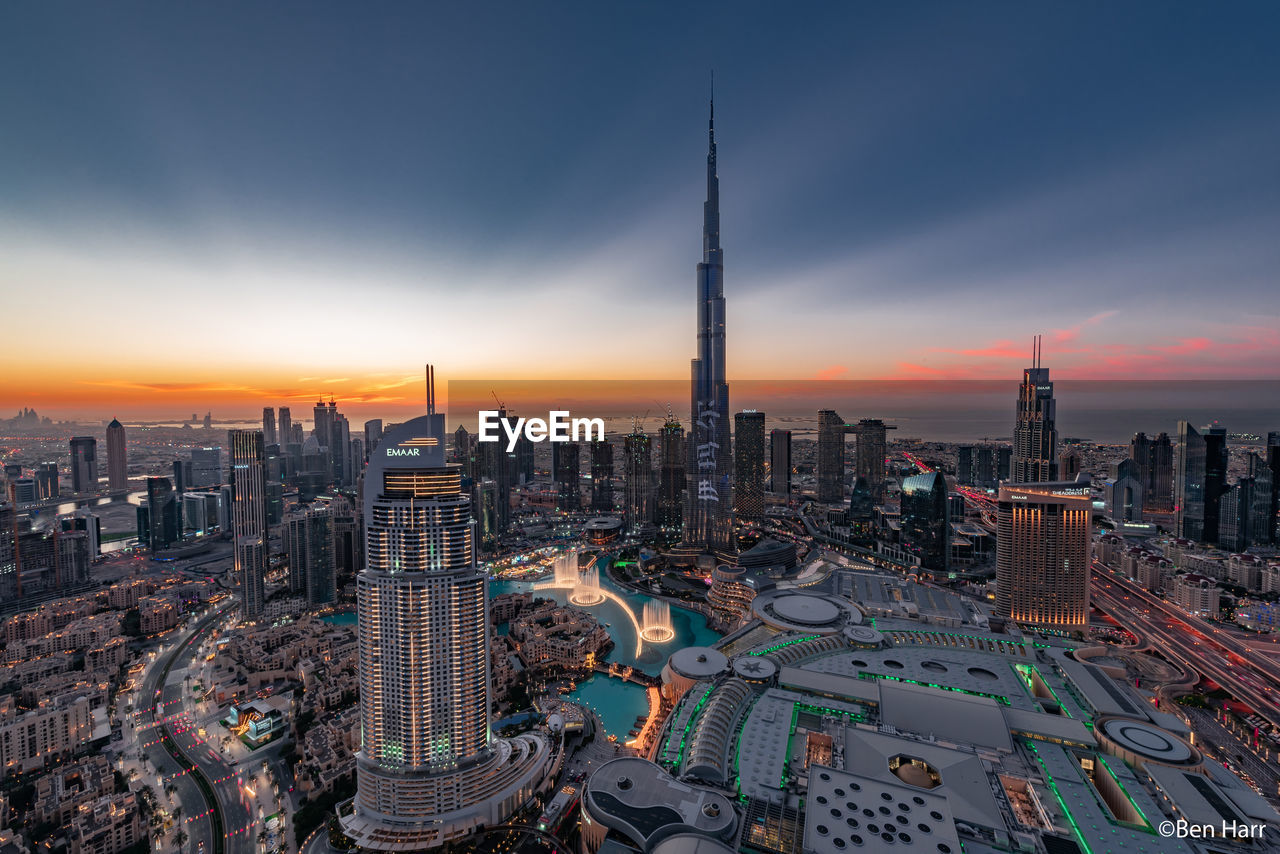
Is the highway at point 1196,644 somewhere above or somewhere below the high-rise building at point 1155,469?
below

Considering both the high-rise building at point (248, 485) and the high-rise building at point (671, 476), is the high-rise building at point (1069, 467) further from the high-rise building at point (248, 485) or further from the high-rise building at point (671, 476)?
the high-rise building at point (248, 485)

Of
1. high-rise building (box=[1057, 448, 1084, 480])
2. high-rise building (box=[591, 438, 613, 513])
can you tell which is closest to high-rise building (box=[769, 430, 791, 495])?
high-rise building (box=[591, 438, 613, 513])

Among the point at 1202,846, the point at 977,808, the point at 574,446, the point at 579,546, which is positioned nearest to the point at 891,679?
the point at 977,808

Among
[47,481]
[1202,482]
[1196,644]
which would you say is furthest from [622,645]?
[47,481]

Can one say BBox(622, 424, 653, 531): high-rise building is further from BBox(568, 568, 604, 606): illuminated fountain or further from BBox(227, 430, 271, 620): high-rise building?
BBox(227, 430, 271, 620): high-rise building

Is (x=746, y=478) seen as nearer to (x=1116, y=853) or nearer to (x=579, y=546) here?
(x=579, y=546)

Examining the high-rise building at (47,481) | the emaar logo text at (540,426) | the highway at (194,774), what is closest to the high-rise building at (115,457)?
the high-rise building at (47,481)

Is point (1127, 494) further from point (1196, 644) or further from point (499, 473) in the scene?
point (499, 473)
